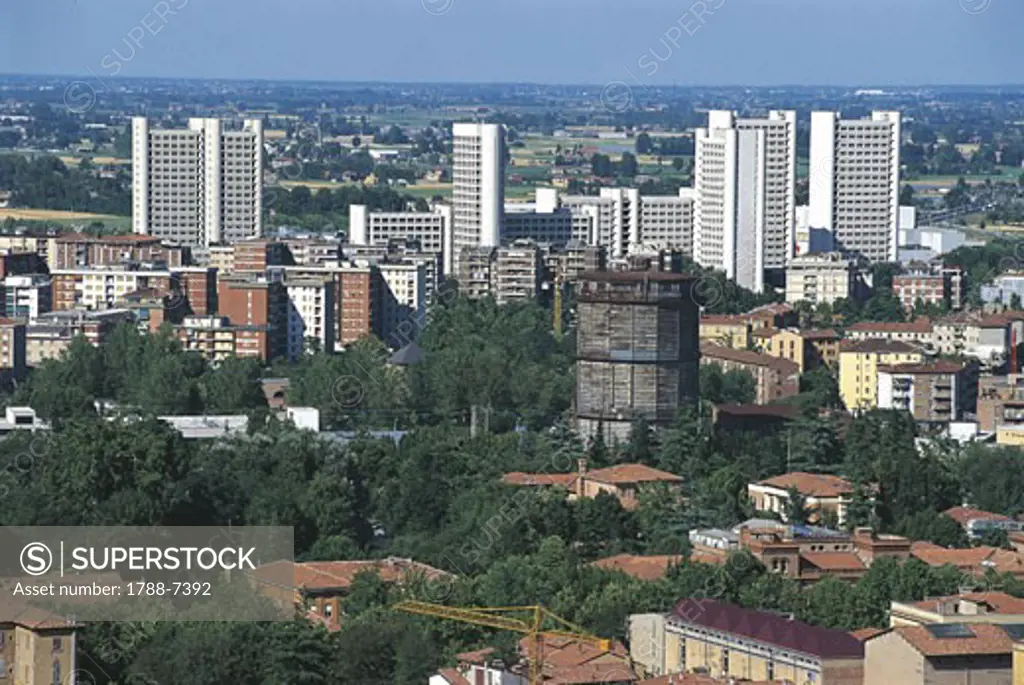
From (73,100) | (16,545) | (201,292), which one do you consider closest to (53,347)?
(201,292)

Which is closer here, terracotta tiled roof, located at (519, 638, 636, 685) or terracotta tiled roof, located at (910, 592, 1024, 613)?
terracotta tiled roof, located at (519, 638, 636, 685)

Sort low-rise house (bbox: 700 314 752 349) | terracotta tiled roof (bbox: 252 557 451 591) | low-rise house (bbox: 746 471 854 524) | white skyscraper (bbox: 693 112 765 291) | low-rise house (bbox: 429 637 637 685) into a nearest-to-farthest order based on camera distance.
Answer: low-rise house (bbox: 429 637 637 685) < terracotta tiled roof (bbox: 252 557 451 591) < low-rise house (bbox: 746 471 854 524) < low-rise house (bbox: 700 314 752 349) < white skyscraper (bbox: 693 112 765 291)

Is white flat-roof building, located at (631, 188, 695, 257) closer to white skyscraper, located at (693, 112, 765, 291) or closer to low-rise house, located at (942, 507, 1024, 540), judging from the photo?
white skyscraper, located at (693, 112, 765, 291)

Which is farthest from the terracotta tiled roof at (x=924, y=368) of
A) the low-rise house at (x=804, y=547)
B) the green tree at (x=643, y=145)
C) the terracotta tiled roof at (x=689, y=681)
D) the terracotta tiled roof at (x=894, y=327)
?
the green tree at (x=643, y=145)

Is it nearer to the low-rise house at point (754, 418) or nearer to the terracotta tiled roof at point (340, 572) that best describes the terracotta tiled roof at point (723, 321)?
the low-rise house at point (754, 418)

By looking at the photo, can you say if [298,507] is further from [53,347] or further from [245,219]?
[245,219]

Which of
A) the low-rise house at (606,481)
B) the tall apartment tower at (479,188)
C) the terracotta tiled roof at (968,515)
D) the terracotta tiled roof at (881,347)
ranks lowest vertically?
the terracotta tiled roof at (968,515)

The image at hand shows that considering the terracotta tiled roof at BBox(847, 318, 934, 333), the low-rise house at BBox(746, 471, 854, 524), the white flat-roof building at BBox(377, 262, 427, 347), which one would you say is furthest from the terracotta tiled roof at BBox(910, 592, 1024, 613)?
the white flat-roof building at BBox(377, 262, 427, 347)
